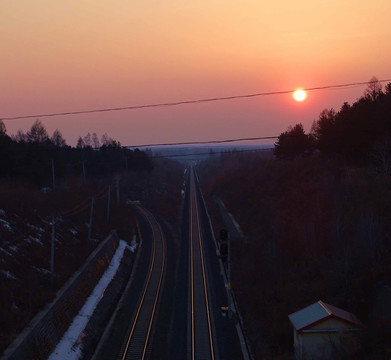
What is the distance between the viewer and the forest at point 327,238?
18562 mm

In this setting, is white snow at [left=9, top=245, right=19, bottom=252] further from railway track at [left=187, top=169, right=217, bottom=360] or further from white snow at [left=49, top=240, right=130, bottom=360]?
railway track at [left=187, top=169, right=217, bottom=360]

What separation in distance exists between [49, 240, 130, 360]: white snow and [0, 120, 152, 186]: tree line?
8.86 metres

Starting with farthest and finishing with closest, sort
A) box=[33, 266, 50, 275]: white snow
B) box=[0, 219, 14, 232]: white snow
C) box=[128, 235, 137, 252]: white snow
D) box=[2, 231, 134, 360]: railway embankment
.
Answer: box=[128, 235, 137, 252]: white snow, box=[0, 219, 14, 232]: white snow, box=[33, 266, 50, 275]: white snow, box=[2, 231, 134, 360]: railway embankment

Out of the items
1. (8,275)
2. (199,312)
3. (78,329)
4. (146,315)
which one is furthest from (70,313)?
(199,312)

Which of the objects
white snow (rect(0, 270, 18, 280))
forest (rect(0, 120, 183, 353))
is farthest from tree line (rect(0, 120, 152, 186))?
white snow (rect(0, 270, 18, 280))

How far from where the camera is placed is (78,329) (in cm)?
1956

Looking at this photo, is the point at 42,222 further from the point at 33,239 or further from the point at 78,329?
the point at 78,329

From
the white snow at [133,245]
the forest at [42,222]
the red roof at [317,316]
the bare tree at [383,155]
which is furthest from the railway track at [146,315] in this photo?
the bare tree at [383,155]

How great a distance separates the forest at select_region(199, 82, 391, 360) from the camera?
18.6 metres

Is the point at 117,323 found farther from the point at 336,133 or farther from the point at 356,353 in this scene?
the point at 336,133

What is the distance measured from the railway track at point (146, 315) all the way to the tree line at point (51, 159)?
8.94 metres

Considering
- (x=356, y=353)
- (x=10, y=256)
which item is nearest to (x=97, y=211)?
(x=10, y=256)

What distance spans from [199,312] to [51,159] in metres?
34.5

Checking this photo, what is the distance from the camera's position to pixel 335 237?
26.1 metres
